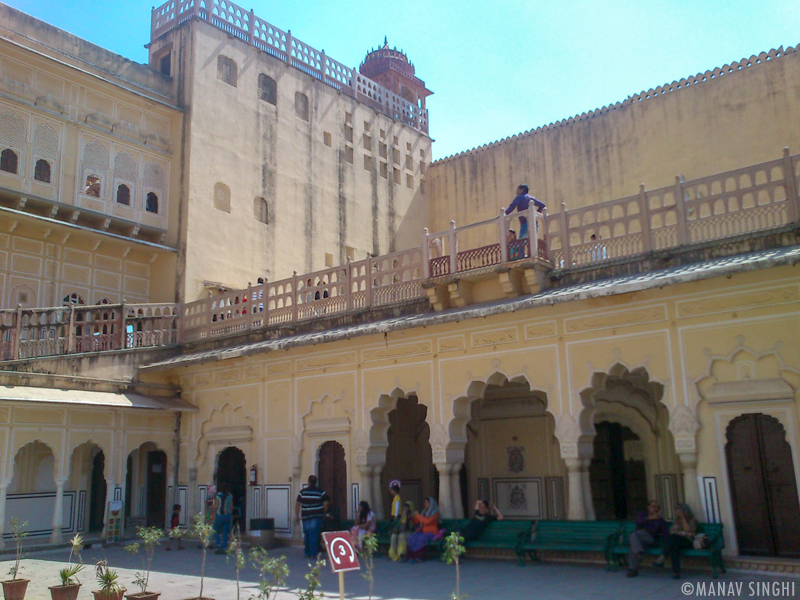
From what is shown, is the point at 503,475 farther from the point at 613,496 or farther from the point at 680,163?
the point at 680,163

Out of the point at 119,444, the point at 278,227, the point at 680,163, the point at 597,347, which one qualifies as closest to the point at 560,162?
the point at 680,163

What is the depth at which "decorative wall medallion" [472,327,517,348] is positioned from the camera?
37.1ft

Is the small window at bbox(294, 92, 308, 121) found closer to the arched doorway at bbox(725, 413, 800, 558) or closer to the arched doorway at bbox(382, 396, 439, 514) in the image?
the arched doorway at bbox(382, 396, 439, 514)

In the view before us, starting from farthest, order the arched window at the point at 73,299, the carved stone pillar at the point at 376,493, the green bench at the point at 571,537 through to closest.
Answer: the arched window at the point at 73,299 < the carved stone pillar at the point at 376,493 < the green bench at the point at 571,537

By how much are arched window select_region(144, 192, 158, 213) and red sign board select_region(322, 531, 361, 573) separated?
14704 millimetres

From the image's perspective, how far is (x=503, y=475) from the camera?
47.7 feet

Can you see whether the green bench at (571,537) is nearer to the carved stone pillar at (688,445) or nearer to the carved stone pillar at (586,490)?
the carved stone pillar at (586,490)

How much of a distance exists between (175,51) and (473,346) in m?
13.4

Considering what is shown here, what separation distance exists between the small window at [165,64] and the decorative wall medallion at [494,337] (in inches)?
522

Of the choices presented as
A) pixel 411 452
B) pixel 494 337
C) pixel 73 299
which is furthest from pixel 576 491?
pixel 73 299

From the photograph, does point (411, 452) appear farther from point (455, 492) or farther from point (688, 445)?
point (688, 445)

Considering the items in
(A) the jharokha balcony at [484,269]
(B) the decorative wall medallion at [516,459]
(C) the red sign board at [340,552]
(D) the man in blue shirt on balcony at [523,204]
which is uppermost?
(D) the man in blue shirt on balcony at [523,204]

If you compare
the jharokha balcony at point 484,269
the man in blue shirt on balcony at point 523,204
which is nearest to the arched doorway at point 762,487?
the jharokha balcony at point 484,269

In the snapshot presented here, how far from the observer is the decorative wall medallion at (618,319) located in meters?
9.97
